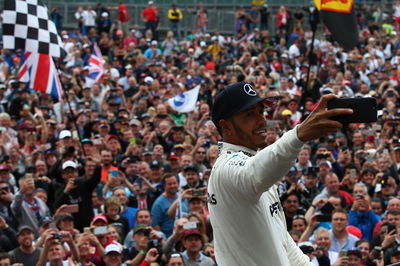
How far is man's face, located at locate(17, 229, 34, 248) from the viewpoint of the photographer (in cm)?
1030

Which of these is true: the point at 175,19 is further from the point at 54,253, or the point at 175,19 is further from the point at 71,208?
the point at 54,253

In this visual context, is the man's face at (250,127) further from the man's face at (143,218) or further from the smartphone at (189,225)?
the man's face at (143,218)

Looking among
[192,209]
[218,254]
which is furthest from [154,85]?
[218,254]

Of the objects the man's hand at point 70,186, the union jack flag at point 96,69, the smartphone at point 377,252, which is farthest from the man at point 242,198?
the union jack flag at point 96,69

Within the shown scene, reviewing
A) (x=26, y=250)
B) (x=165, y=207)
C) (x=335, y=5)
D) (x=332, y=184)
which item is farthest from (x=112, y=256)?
(x=335, y=5)

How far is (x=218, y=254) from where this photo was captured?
15.2ft

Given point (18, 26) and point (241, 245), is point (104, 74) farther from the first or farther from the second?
point (241, 245)

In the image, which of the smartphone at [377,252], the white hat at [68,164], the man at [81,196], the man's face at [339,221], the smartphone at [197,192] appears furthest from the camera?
the white hat at [68,164]

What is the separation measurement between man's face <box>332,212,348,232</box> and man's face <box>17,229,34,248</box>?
3.41m

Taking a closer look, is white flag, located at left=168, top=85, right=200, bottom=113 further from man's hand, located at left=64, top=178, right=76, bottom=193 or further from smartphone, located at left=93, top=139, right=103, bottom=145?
man's hand, located at left=64, top=178, right=76, bottom=193

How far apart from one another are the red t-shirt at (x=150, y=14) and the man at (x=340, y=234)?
24.0 meters

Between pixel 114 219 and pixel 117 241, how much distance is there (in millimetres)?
1074

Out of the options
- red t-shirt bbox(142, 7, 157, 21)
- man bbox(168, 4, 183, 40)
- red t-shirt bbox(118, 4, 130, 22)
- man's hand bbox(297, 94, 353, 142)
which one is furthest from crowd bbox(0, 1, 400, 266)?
man bbox(168, 4, 183, 40)

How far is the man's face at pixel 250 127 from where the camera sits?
179 inches
